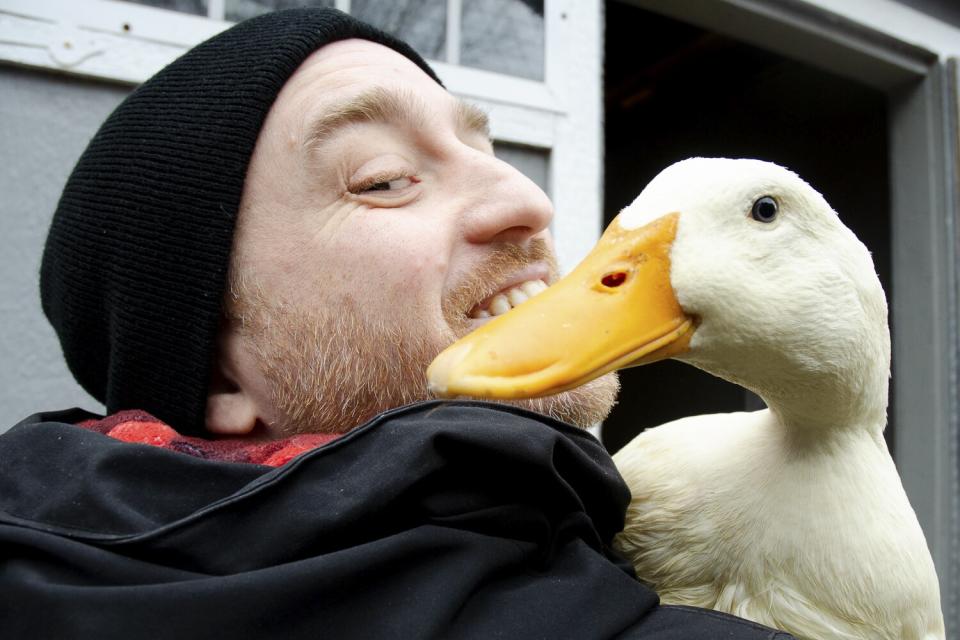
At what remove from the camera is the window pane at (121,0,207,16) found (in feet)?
4.40

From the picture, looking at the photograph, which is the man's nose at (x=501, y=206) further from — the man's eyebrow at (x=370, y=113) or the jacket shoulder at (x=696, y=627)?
the jacket shoulder at (x=696, y=627)

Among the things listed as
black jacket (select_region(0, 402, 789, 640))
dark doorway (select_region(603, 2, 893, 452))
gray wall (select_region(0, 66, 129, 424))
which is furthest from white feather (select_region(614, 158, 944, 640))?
dark doorway (select_region(603, 2, 893, 452))

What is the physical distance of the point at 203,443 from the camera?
0.81 metres

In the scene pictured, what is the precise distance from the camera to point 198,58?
955 millimetres

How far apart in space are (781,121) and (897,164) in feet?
4.13

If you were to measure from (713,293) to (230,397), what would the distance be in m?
0.57

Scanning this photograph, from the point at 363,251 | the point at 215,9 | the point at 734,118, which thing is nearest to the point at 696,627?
the point at 363,251

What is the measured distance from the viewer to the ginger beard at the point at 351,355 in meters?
0.78

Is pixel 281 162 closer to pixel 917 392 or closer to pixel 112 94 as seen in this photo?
pixel 112 94

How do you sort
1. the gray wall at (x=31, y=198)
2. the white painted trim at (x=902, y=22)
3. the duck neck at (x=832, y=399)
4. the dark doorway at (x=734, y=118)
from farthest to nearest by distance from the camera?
the dark doorway at (x=734, y=118)
the white painted trim at (x=902, y=22)
the gray wall at (x=31, y=198)
the duck neck at (x=832, y=399)

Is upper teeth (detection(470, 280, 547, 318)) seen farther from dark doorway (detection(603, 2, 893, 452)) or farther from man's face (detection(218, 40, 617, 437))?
dark doorway (detection(603, 2, 893, 452))

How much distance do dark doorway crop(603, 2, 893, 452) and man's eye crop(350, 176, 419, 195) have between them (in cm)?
226

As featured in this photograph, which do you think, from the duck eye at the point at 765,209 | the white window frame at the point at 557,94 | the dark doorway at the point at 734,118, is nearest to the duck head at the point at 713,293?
the duck eye at the point at 765,209

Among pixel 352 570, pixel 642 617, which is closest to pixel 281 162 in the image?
pixel 352 570
